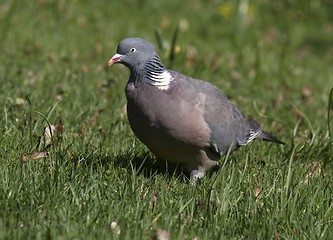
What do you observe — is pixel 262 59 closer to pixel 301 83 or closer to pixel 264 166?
pixel 301 83

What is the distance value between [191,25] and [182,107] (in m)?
5.70

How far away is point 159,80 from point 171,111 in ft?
0.73

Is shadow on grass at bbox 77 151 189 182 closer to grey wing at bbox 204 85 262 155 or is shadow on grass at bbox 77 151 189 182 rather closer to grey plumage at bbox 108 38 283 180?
grey plumage at bbox 108 38 283 180

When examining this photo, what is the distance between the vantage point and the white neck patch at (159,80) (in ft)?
13.4

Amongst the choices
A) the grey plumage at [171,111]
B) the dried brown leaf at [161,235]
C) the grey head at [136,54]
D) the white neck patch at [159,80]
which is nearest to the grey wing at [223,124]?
the grey plumage at [171,111]

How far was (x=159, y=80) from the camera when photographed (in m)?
4.09

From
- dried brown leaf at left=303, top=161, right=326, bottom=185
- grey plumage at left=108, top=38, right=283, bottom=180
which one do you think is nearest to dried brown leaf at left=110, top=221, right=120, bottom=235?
grey plumage at left=108, top=38, right=283, bottom=180

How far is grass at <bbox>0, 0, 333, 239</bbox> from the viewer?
3.46 metres

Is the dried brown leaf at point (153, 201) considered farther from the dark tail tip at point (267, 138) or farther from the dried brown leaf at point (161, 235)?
the dark tail tip at point (267, 138)

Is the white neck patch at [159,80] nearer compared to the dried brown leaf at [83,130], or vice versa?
the white neck patch at [159,80]

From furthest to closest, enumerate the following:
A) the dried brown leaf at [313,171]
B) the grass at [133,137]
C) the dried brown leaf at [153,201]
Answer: the dried brown leaf at [313,171] → the dried brown leaf at [153,201] → the grass at [133,137]

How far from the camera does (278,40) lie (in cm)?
1014

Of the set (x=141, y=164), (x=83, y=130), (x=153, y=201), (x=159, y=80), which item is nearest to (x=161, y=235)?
(x=153, y=201)

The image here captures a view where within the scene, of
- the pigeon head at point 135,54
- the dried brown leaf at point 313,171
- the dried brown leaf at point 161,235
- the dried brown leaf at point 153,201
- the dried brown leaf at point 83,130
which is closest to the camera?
the dried brown leaf at point 161,235
